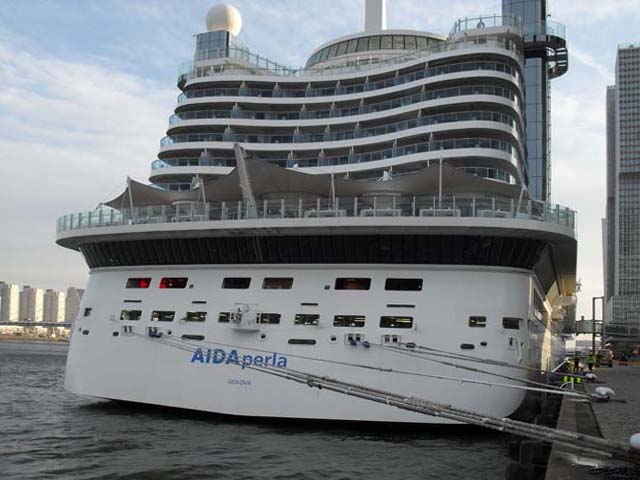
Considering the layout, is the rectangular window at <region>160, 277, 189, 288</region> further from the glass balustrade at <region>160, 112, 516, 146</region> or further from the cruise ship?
the glass balustrade at <region>160, 112, 516, 146</region>

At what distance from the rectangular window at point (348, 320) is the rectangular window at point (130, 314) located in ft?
20.9

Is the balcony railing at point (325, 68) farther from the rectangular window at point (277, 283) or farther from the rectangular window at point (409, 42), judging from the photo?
the rectangular window at point (277, 283)

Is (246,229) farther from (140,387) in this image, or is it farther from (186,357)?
(140,387)

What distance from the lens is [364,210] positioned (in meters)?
22.0

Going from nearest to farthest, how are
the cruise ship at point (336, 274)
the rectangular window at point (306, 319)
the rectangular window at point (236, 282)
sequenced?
1. the cruise ship at point (336, 274)
2. the rectangular window at point (306, 319)
3. the rectangular window at point (236, 282)

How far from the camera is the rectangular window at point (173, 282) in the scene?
23.9m

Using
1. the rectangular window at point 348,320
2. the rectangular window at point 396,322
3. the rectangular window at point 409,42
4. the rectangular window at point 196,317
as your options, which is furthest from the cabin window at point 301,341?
the rectangular window at point 409,42

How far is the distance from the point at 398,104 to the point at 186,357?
528 inches

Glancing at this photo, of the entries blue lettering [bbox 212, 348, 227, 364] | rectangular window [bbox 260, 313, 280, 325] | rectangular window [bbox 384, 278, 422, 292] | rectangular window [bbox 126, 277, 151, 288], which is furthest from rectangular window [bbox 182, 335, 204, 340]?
rectangular window [bbox 384, 278, 422, 292]

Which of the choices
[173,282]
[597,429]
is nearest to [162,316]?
[173,282]

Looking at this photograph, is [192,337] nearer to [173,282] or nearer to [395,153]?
[173,282]

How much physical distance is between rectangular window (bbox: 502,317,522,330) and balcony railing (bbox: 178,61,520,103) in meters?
11.9

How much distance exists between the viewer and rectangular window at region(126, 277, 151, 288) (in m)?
24.6

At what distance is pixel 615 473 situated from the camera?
13164 millimetres
